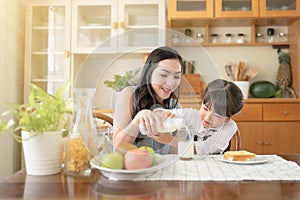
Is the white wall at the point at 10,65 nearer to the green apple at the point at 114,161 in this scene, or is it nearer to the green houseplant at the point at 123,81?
the green houseplant at the point at 123,81

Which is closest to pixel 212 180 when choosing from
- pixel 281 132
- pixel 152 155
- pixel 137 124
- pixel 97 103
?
pixel 152 155

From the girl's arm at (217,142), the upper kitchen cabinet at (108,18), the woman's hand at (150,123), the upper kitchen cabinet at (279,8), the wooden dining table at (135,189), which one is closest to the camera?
the wooden dining table at (135,189)

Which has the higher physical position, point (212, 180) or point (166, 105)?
point (166, 105)

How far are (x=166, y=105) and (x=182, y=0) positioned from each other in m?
1.97

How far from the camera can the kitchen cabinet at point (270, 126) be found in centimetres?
252

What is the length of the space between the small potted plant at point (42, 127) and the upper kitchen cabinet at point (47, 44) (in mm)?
1998

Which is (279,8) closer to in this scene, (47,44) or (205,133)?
(205,133)

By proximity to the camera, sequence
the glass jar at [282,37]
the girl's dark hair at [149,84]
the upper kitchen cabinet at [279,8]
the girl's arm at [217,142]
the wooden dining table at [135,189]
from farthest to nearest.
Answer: the glass jar at [282,37] → the upper kitchen cabinet at [279,8] → the girl's arm at [217,142] → the girl's dark hair at [149,84] → the wooden dining table at [135,189]

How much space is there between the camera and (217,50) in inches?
117

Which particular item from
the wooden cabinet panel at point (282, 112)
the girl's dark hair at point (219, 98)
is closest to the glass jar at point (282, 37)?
the wooden cabinet panel at point (282, 112)

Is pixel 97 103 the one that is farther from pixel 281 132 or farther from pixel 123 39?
pixel 281 132

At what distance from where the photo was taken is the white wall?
97.0 inches

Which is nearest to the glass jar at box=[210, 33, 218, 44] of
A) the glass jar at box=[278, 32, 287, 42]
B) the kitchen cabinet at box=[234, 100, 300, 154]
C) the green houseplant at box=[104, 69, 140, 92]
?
the glass jar at box=[278, 32, 287, 42]

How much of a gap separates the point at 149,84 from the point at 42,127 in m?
0.38
